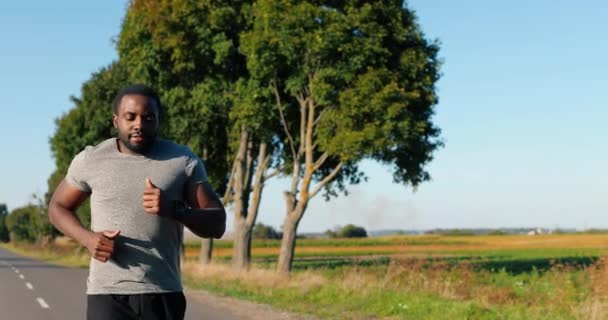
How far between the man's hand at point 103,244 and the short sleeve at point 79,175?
1.07 ft

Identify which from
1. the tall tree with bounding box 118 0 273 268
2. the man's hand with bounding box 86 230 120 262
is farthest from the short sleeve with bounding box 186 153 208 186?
the tall tree with bounding box 118 0 273 268

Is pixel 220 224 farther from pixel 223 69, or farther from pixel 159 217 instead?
pixel 223 69

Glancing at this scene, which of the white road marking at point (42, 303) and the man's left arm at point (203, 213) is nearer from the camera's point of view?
the man's left arm at point (203, 213)

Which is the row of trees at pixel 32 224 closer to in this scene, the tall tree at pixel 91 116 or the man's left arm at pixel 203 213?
the tall tree at pixel 91 116

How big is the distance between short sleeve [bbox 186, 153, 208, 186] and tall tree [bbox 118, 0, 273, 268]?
23817mm

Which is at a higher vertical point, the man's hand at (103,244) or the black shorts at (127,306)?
the man's hand at (103,244)

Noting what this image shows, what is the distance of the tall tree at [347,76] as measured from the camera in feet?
85.0

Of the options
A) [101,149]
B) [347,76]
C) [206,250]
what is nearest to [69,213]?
[101,149]

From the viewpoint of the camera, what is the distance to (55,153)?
160 ft

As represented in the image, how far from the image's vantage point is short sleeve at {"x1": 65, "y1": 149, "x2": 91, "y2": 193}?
4180mm

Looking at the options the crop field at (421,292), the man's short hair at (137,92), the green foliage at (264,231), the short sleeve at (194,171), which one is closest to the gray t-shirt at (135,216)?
the short sleeve at (194,171)

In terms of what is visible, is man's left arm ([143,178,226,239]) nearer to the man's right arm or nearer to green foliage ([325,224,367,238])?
the man's right arm

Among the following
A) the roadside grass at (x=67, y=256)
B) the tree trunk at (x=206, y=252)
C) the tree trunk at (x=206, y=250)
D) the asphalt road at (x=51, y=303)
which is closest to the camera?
the asphalt road at (x=51, y=303)

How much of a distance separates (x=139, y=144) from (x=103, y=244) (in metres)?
0.45
